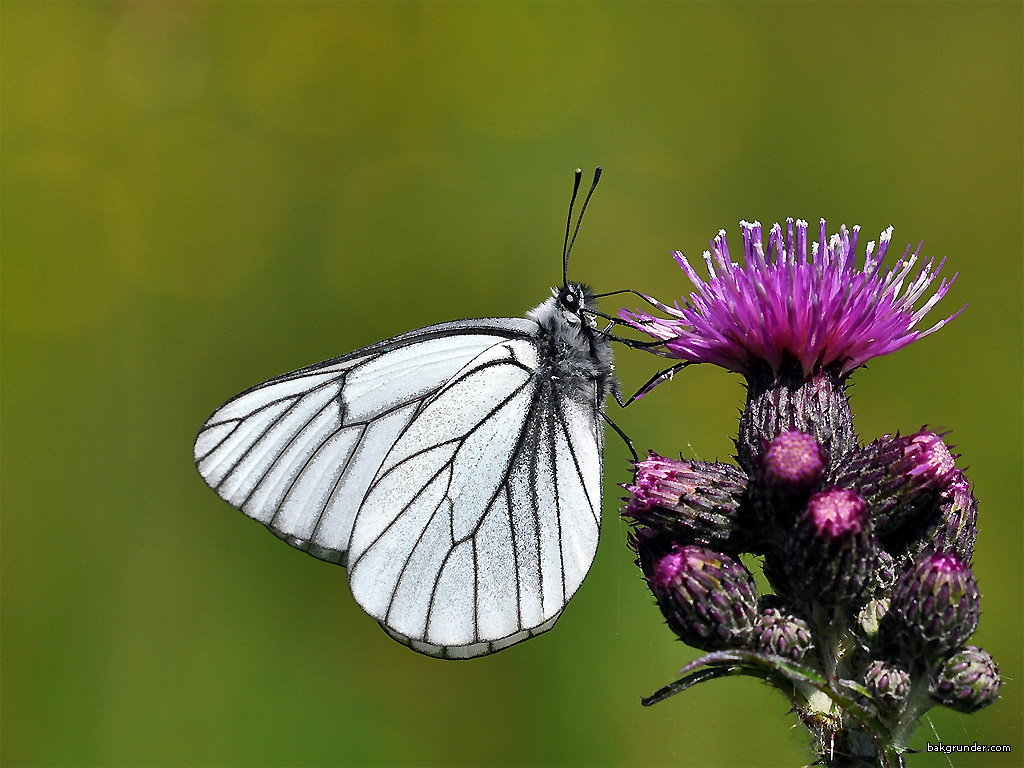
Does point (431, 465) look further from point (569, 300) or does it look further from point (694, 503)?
point (694, 503)

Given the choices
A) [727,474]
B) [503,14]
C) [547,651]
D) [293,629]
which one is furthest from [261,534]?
[503,14]

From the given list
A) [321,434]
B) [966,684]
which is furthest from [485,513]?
[966,684]

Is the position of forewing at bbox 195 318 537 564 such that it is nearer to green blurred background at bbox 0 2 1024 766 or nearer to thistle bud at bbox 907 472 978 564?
thistle bud at bbox 907 472 978 564

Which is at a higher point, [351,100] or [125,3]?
[125,3]

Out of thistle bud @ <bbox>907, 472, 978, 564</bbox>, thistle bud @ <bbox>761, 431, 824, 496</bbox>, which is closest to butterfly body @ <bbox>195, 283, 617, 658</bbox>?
thistle bud @ <bbox>761, 431, 824, 496</bbox>

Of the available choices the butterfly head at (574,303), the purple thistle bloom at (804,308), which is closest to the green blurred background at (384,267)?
the butterfly head at (574,303)

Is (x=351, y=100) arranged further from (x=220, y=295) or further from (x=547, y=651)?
(x=547, y=651)
